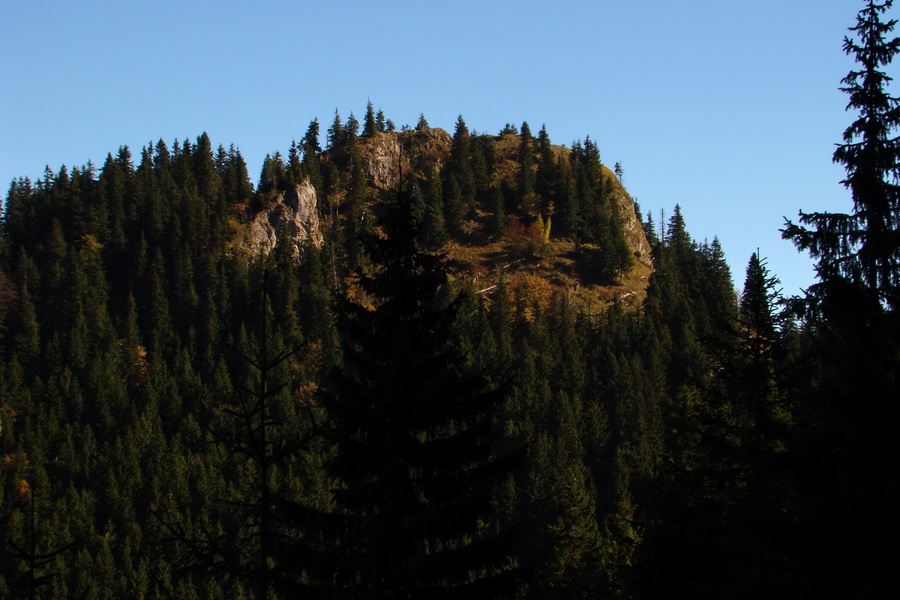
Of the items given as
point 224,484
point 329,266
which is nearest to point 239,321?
point 329,266

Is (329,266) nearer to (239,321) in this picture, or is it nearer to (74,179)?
(239,321)

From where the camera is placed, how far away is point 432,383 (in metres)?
12.3

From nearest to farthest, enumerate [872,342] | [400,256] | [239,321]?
[872,342] → [400,256] → [239,321]

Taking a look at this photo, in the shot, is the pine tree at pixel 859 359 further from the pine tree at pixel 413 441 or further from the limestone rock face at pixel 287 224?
the limestone rock face at pixel 287 224

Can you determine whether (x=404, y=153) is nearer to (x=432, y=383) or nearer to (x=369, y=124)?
(x=369, y=124)

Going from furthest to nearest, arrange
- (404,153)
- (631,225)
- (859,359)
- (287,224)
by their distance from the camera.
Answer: (404,153) → (631,225) → (287,224) → (859,359)

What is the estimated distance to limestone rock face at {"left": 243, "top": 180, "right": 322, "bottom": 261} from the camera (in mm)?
140875

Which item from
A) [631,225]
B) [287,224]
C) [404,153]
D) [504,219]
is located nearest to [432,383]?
[287,224]

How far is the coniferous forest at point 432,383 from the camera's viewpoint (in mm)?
11586

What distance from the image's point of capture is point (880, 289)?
39.3ft

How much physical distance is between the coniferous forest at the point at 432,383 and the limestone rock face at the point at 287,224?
A: 67 centimetres

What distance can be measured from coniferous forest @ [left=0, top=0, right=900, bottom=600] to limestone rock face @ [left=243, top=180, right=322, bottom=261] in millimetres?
667

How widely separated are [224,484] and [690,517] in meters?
77.7

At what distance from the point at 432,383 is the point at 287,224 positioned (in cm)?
13490
